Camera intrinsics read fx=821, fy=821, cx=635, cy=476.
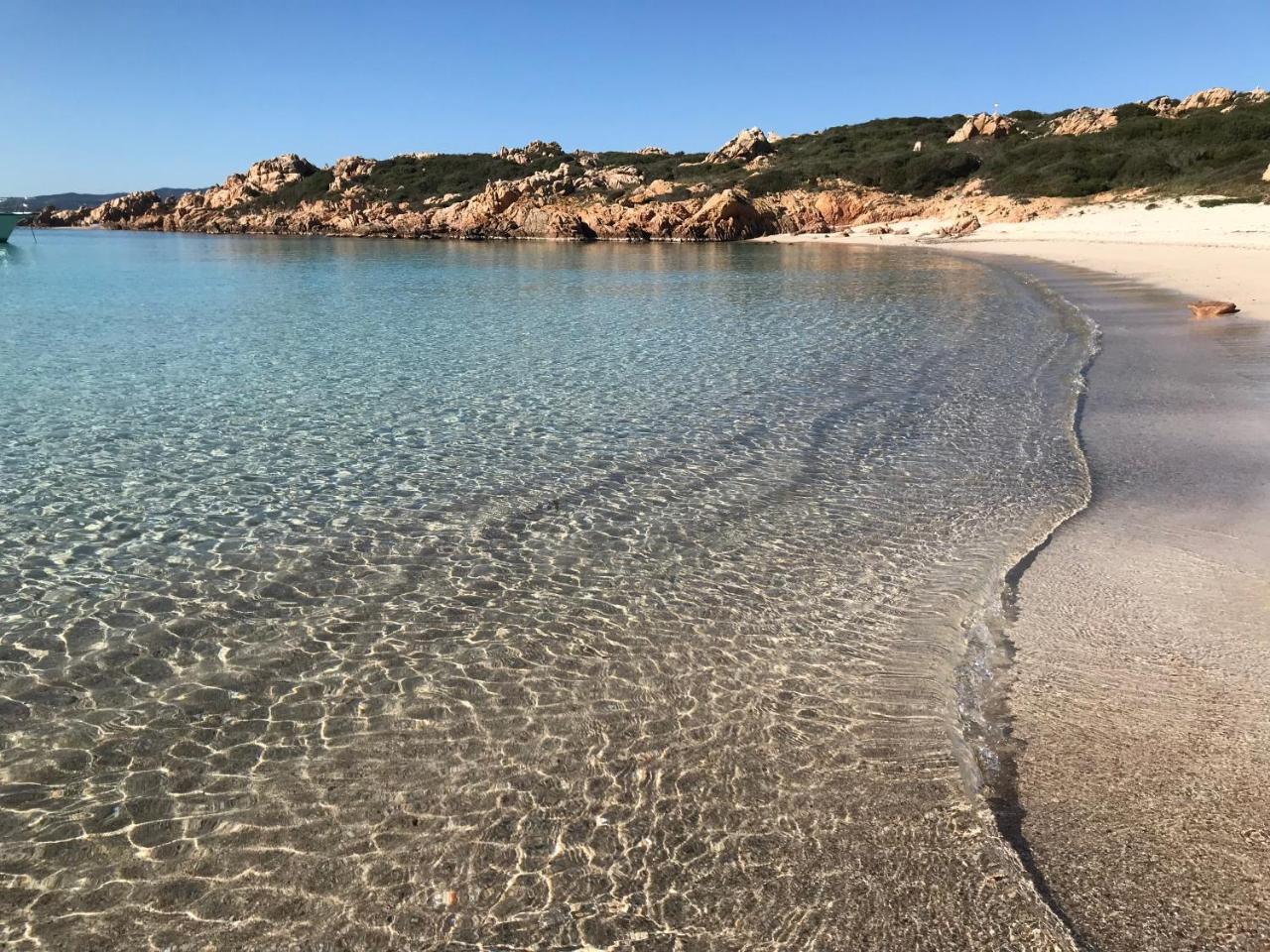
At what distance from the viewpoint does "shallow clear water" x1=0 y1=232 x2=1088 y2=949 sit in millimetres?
2984

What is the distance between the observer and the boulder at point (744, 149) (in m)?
82.2

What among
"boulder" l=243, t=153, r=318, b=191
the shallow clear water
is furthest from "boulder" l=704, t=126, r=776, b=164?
the shallow clear water

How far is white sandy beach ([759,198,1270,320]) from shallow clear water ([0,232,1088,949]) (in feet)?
43.4

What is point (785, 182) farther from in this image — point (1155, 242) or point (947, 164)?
point (1155, 242)

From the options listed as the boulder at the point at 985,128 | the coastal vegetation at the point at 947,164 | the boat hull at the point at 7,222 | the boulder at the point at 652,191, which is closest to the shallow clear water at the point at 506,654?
the coastal vegetation at the point at 947,164

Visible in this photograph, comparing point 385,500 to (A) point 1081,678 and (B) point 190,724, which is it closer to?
(B) point 190,724

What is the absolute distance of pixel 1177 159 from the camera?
4869 cm

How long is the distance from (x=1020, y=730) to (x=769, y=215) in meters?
61.0

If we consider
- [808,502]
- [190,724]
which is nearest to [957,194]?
[808,502]

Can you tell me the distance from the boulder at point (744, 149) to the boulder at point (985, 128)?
19.3m

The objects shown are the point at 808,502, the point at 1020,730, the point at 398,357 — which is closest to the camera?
the point at 1020,730

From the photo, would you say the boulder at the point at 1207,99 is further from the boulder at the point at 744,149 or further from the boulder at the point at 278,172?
the boulder at the point at 278,172

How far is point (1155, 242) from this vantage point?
33.6 meters

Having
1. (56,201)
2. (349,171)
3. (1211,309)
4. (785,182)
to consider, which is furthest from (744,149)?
(56,201)
